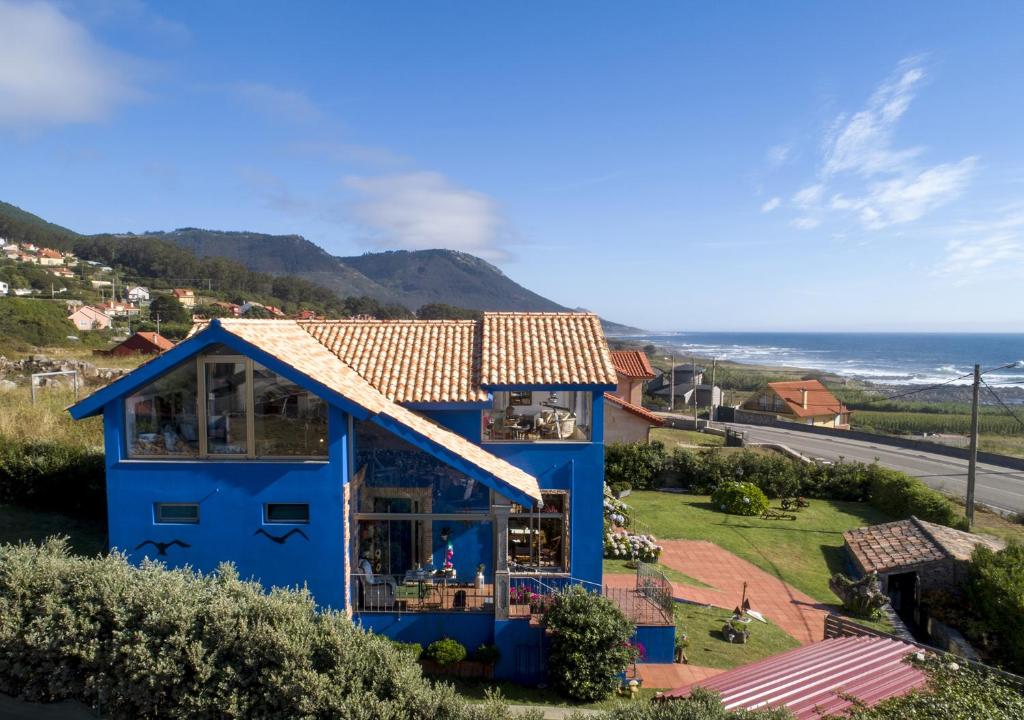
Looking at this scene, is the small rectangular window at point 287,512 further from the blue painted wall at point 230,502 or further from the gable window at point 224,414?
the gable window at point 224,414

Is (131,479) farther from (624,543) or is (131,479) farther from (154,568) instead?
(624,543)

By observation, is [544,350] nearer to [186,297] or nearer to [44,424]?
[44,424]

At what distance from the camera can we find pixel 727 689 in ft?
31.0

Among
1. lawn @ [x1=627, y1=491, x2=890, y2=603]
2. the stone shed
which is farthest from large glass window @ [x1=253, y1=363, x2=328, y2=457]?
the stone shed

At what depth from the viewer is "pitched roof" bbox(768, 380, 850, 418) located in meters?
56.5

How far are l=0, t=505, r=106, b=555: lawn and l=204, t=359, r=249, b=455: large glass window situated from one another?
6836 millimetres

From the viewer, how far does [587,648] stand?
11219 millimetres

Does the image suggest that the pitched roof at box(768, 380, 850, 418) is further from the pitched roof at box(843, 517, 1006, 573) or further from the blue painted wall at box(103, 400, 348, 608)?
the blue painted wall at box(103, 400, 348, 608)

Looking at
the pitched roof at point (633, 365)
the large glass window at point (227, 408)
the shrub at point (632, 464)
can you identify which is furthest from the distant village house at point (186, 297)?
the large glass window at point (227, 408)

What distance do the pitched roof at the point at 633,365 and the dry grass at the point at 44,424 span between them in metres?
30.2

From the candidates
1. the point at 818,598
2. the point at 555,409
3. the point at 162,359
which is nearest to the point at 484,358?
the point at 555,409

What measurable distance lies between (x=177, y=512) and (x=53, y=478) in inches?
328

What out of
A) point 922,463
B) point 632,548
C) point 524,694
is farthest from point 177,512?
point 922,463

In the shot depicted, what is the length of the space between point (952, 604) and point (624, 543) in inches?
358
